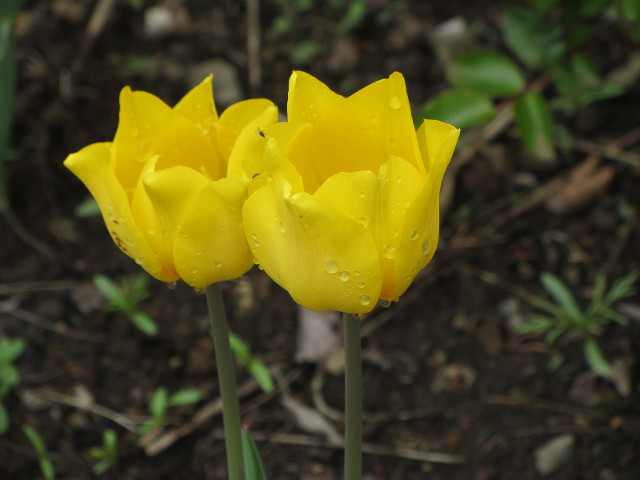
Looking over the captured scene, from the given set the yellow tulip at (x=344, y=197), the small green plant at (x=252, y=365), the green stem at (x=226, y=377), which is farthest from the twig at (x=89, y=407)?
the yellow tulip at (x=344, y=197)

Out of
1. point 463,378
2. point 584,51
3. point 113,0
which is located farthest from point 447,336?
point 113,0

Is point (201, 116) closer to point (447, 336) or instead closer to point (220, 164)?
point (220, 164)

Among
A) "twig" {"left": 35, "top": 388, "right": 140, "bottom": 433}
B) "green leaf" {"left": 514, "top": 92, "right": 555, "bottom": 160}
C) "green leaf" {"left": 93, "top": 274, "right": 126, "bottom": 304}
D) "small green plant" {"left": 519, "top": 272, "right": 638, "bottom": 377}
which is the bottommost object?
"twig" {"left": 35, "top": 388, "right": 140, "bottom": 433}

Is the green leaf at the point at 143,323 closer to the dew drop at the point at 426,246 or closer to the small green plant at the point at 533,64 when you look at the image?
the small green plant at the point at 533,64

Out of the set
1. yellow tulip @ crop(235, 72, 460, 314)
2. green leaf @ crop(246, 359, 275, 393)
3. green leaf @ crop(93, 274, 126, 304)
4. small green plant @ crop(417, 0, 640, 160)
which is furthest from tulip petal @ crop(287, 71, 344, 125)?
green leaf @ crop(93, 274, 126, 304)

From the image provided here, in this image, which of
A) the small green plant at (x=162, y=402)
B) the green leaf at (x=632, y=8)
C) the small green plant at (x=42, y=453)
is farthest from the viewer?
the small green plant at (x=162, y=402)

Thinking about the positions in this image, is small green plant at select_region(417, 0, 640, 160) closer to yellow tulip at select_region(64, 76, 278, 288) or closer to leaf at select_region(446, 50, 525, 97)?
leaf at select_region(446, 50, 525, 97)
